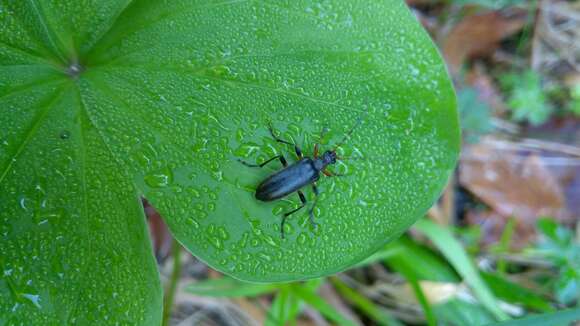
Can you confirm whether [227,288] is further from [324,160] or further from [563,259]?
[563,259]

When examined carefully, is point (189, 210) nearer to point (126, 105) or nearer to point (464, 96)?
point (126, 105)

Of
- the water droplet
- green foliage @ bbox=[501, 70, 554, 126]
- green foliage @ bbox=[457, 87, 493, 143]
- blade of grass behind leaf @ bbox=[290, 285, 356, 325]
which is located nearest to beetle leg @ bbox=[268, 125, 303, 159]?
the water droplet

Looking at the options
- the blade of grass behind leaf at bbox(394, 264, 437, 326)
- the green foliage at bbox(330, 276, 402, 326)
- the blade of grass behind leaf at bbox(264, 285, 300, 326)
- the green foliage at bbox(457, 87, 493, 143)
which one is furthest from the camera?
the green foliage at bbox(457, 87, 493, 143)

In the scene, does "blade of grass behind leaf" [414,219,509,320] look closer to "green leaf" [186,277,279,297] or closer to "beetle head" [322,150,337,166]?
"green leaf" [186,277,279,297]

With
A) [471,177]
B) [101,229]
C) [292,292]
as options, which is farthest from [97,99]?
[471,177]

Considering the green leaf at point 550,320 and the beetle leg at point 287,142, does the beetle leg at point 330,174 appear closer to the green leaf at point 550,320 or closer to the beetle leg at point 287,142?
the beetle leg at point 287,142

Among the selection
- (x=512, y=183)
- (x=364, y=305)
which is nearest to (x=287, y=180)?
(x=364, y=305)
